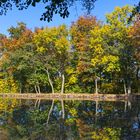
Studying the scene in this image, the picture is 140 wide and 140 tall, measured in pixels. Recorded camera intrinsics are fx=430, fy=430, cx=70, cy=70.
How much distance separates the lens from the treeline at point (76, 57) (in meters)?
52.7

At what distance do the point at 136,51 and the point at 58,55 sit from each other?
13420mm

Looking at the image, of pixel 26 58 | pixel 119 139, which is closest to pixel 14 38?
pixel 26 58

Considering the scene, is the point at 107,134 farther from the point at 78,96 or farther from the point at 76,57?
the point at 76,57

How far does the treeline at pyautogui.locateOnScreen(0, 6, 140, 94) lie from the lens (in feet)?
173

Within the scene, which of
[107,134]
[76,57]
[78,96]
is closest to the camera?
[107,134]

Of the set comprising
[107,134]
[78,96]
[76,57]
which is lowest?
[107,134]

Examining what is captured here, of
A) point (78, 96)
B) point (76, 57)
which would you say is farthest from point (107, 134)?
point (76, 57)

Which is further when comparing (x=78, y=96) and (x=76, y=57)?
(x=76, y=57)

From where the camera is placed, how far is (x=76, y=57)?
197 feet

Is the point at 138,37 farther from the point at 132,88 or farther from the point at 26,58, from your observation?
the point at 26,58

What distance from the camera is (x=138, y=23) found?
4953cm

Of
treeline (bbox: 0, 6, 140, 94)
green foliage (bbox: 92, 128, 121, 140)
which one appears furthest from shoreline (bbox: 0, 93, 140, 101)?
green foliage (bbox: 92, 128, 121, 140)

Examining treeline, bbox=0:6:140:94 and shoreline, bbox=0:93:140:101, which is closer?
shoreline, bbox=0:93:140:101

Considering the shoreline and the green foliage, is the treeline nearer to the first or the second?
the shoreline
